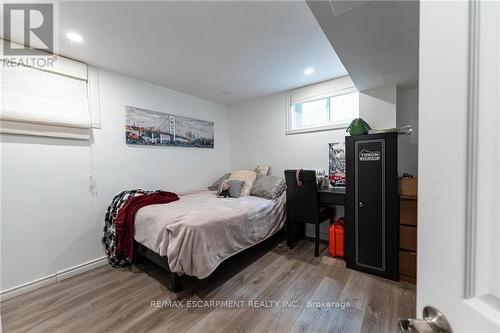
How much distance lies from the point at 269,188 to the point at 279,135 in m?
1.05

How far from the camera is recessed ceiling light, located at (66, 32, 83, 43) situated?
6.37 feet

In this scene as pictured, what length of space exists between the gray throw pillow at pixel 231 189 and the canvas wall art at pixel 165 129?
1019mm

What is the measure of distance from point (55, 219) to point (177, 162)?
1.64 meters

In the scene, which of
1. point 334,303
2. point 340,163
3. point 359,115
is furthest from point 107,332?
point 359,115

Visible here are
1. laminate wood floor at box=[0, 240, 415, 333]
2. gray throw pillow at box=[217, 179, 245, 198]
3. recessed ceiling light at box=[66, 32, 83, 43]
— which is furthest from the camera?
gray throw pillow at box=[217, 179, 245, 198]

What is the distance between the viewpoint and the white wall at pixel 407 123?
258 centimetres

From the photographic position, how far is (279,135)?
3693 millimetres

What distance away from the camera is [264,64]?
2580 millimetres

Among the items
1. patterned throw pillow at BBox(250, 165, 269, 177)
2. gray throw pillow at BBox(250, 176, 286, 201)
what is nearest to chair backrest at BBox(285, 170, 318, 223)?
gray throw pillow at BBox(250, 176, 286, 201)

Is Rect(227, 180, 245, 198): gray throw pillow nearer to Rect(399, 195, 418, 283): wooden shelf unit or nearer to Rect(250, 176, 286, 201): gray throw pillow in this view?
Rect(250, 176, 286, 201): gray throw pillow

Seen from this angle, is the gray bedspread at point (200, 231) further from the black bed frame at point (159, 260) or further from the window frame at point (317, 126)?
the window frame at point (317, 126)

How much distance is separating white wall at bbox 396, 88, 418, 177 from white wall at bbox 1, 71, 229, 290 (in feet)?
10.6

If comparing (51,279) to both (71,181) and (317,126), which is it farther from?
(317,126)

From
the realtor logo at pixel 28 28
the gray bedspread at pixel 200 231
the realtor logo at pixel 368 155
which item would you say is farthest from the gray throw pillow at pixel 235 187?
the realtor logo at pixel 28 28
